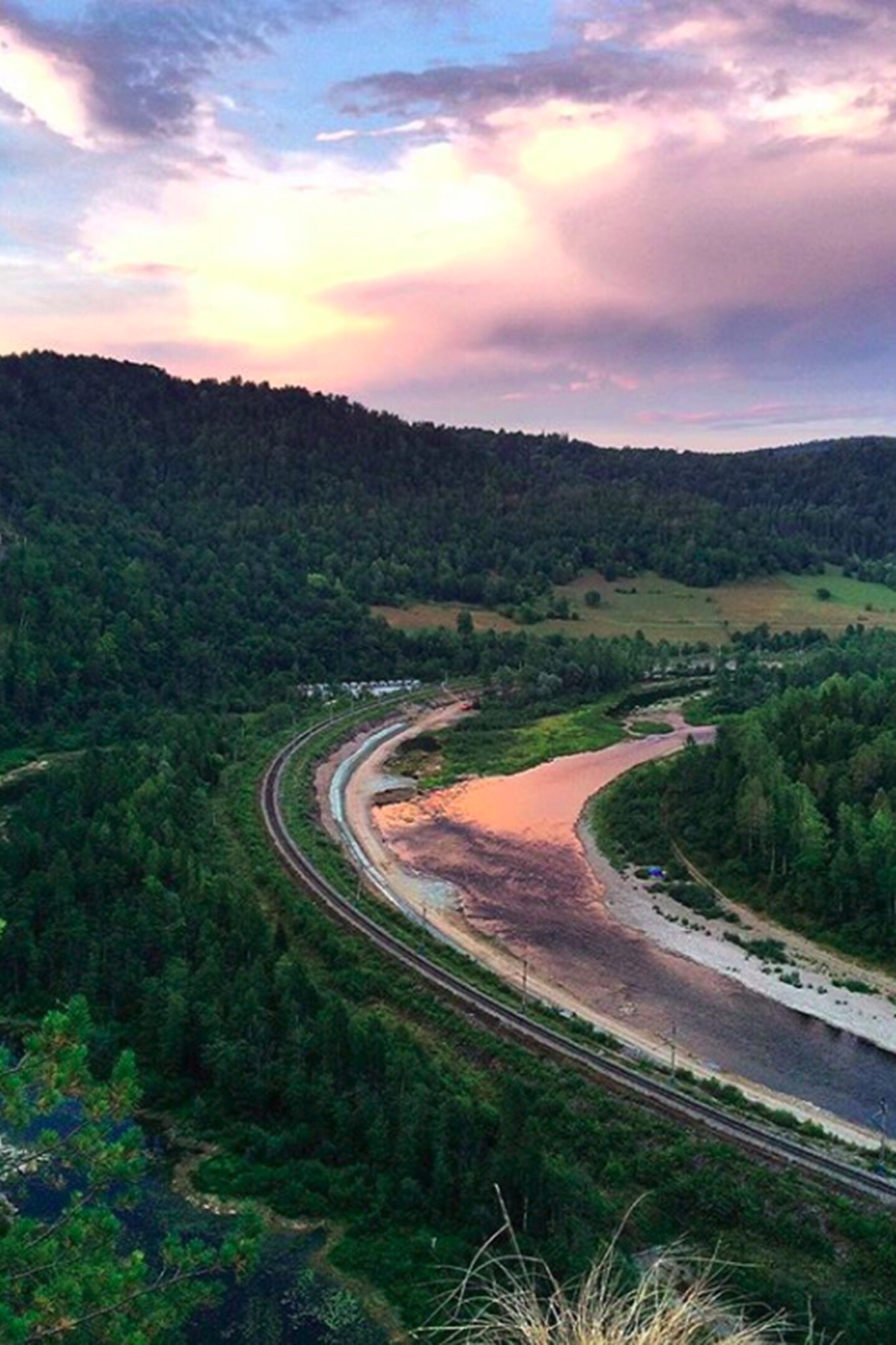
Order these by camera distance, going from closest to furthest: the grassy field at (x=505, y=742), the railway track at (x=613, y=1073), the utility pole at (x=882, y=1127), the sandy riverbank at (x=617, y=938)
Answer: the railway track at (x=613, y=1073) → the utility pole at (x=882, y=1127) → the sandy riverbank at (x=617, y=938) → the grassy field at (x=505, y=742)

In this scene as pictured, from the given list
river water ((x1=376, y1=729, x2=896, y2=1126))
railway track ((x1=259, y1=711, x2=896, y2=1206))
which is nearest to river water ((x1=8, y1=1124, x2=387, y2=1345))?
railway track ((x1=259, y1=711, x2=896, y2=1206))

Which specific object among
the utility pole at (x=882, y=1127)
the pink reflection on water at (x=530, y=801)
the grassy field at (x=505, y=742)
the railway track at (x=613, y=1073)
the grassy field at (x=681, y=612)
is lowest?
the utility pole at (x=882, y=1127)

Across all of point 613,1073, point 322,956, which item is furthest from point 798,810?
point 322,956

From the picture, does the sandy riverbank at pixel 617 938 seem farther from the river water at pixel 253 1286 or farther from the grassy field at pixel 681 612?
the grassy field at pixel 681 612

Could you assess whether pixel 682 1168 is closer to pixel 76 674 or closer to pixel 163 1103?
pixel 163 1103

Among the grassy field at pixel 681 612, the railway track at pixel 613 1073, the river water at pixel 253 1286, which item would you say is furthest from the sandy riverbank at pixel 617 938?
the grassy field at pixel 681 612

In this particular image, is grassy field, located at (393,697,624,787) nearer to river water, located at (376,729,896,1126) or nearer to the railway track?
river water, located at (376,729,896,1126)
